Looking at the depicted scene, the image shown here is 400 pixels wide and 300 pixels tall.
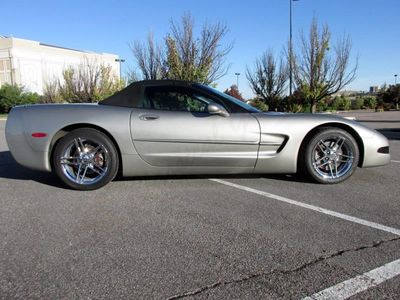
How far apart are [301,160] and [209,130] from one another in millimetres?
1169

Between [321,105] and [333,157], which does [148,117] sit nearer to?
[333,157]

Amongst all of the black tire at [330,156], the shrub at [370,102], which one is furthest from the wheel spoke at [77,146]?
the shrub at [370,102]

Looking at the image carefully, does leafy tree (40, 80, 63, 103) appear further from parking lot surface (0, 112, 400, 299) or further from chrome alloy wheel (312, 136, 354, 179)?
chrome alloy wheel (312, 136, 354, 179)

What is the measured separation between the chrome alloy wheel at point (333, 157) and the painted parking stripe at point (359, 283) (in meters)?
2.30

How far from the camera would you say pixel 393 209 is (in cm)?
375

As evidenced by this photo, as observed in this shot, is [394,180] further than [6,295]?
Yes

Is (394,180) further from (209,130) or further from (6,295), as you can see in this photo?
(6,295)

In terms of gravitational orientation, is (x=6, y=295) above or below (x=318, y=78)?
below

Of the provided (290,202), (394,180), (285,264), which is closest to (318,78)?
(394,180)

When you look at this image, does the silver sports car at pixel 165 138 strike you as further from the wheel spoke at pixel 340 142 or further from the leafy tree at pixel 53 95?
the leafy tree at pixel 53 95

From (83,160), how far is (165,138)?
3.22 ft

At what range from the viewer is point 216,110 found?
176 inches

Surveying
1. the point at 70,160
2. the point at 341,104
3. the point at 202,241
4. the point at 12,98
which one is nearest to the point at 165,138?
the point at 70,160

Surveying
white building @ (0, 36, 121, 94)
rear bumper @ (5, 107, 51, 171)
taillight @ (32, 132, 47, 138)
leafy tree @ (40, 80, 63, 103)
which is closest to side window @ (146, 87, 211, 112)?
taillight @ (32, 132, 47, 138)
